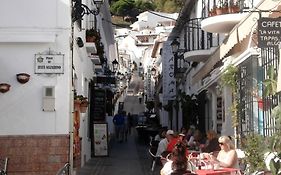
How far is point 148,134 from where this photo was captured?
30.9m

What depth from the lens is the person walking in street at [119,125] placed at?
30.5 m

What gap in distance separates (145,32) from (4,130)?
336 feet

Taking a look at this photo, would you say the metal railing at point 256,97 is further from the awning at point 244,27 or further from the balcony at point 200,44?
the balcony at point 200,44

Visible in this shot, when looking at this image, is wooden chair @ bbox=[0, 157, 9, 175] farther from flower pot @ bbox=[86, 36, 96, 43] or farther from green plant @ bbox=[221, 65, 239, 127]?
flower pot @ bbox=[86, 36, 96, 43]

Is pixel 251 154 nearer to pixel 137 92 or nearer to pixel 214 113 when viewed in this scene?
pixel 214 113

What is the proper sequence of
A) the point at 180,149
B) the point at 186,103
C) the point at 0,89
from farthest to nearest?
1. the point at 186,103
2. the point at 0,89
3. the point at 180,149

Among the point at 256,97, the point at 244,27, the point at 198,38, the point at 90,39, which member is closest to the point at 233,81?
the point at 256,97

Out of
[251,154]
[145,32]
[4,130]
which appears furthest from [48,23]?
[145,32]

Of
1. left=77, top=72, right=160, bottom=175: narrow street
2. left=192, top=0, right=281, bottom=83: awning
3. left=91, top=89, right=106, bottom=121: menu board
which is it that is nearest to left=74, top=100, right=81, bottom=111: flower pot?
left=77, top=72, right=160, bottom=175: narrow street

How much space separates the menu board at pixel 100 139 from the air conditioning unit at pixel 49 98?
29.5ft

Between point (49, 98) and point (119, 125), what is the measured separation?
711 inches

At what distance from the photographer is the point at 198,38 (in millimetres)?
22250

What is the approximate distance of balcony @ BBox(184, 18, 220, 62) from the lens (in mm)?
19766

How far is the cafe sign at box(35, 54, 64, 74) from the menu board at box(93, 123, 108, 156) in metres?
9.14
